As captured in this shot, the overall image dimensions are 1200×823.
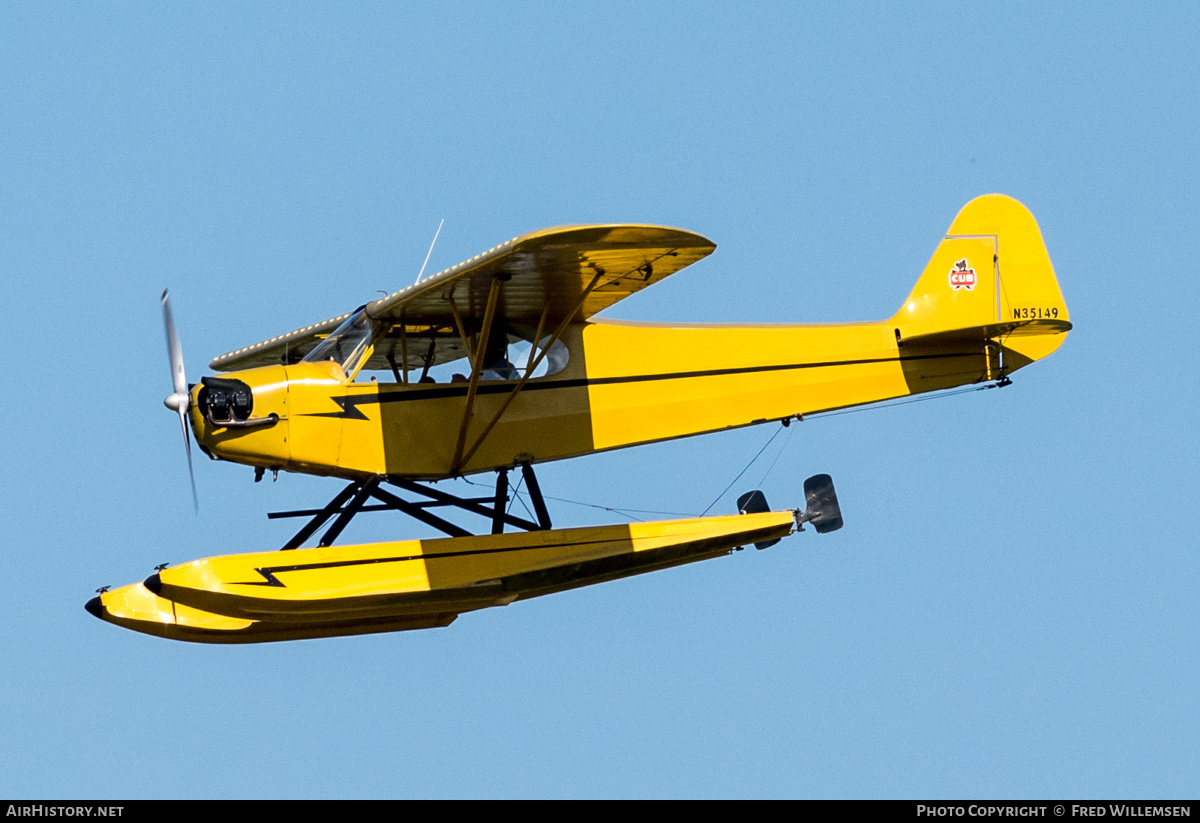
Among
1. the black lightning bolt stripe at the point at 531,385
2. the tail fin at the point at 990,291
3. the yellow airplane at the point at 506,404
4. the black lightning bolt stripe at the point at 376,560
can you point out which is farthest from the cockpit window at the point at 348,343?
the tail fin at the point at 990,291

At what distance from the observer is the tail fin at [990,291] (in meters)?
16.3

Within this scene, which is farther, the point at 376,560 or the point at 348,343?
the point at 348,343

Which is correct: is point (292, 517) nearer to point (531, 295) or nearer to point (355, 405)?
point (355, 405)

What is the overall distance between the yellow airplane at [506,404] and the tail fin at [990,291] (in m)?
0.04

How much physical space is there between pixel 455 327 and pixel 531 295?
121 cm

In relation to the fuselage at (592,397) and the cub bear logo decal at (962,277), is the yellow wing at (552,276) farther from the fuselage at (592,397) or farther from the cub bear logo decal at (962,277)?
the cub bear logo decal at (962,277)

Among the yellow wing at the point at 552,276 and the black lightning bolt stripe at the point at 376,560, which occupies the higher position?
Answer: the yellow wing at the point at 552,276

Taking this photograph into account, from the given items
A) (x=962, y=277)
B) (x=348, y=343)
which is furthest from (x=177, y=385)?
(x=962, y=277)

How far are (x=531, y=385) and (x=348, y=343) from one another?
1.62 meters

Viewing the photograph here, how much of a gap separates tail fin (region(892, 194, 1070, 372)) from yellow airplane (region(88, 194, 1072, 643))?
4 centimetres

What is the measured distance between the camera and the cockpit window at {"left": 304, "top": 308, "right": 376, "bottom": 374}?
571 inches

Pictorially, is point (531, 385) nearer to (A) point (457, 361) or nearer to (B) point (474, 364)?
(B) point (474, 364)

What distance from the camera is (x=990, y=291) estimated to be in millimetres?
16734

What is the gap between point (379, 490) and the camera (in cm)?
1461
